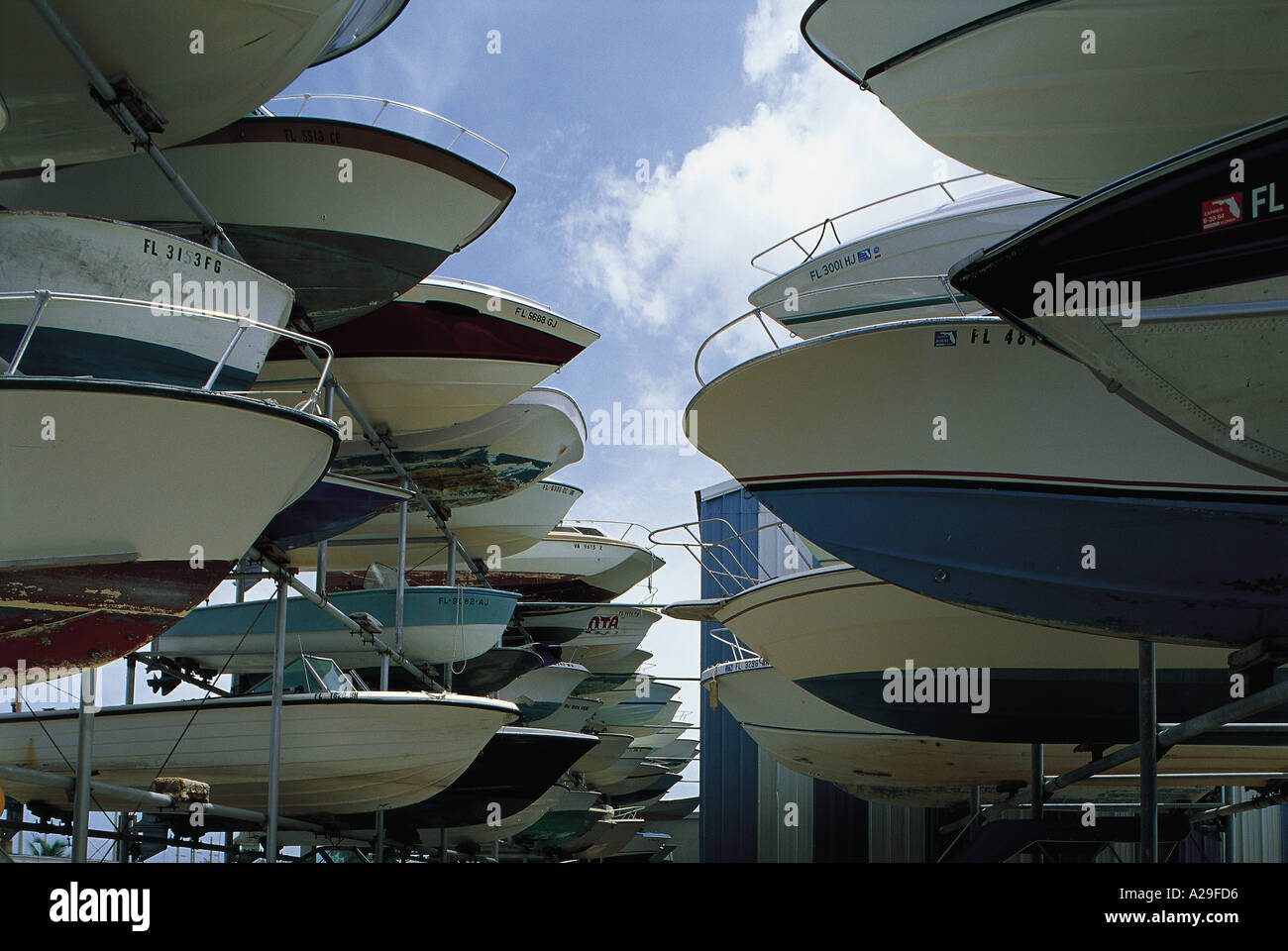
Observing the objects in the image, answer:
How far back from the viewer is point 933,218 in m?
7.61

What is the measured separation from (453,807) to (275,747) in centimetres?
388

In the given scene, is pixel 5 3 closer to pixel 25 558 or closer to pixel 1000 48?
pixel 25 558

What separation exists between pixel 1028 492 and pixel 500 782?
6090mm

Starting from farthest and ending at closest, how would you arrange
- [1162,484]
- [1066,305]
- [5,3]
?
[1162,484]
[5,3]
[1066,305]

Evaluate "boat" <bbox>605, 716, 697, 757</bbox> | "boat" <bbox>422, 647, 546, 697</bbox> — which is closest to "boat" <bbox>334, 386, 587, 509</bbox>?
"boat" <bbox>422, 647, 546, 697</bbox>

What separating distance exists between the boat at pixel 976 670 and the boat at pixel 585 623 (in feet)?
30.6

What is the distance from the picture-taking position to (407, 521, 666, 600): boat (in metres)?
15.0

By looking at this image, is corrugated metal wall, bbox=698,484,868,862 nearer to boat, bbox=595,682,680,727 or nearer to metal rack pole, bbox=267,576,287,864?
boat, bbox=595,682,680,727

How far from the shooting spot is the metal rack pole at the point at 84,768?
4.51 metres

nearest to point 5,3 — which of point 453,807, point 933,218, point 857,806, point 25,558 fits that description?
point 25,558

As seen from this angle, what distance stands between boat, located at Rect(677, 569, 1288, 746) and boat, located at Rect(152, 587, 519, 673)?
3.74 m

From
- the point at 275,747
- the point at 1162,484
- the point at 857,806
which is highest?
the point at 1162,484

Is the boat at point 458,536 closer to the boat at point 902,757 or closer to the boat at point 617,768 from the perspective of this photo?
the boat at point 902,757

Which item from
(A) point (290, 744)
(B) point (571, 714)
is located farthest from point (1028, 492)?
(B) point (571, 714)
